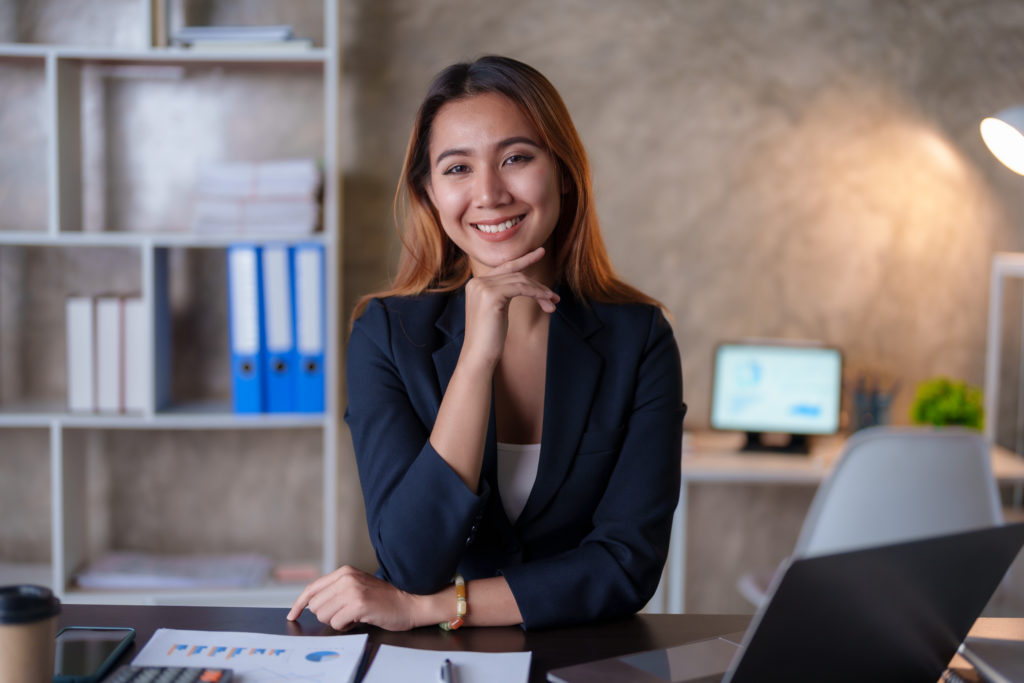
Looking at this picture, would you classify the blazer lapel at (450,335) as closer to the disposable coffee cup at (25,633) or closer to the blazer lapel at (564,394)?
the blazer lapel at (564,394)

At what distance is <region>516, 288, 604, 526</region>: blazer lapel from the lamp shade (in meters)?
0.71

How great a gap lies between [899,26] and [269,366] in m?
2.33

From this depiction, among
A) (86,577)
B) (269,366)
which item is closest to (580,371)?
(269,366)

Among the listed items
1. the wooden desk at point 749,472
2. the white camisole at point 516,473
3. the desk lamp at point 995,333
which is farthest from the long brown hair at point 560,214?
the desk lamp at point 995,333

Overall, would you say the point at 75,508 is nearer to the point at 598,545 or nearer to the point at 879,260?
the point at 598,545

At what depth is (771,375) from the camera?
302 centimetres

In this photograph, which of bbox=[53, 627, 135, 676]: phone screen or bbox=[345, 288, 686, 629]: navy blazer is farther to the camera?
bbox=[345, 288, 686, 629]: navy blazer

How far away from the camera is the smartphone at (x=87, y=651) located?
966 millimetres

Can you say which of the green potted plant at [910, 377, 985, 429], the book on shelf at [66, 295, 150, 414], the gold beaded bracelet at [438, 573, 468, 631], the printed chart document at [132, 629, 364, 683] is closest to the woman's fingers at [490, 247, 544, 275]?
the gold beaded bracelet at [438, 573, 468, 631]

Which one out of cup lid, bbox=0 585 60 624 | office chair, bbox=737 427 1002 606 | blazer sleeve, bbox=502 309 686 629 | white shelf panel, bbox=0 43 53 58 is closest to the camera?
cup lid, bbox=0 585 60 624

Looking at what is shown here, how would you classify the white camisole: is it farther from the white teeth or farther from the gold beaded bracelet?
the white teeth

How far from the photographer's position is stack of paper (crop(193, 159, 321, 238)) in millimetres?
2668

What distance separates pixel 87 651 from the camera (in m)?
1.04

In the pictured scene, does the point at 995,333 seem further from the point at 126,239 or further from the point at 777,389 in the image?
the point at 126,239
